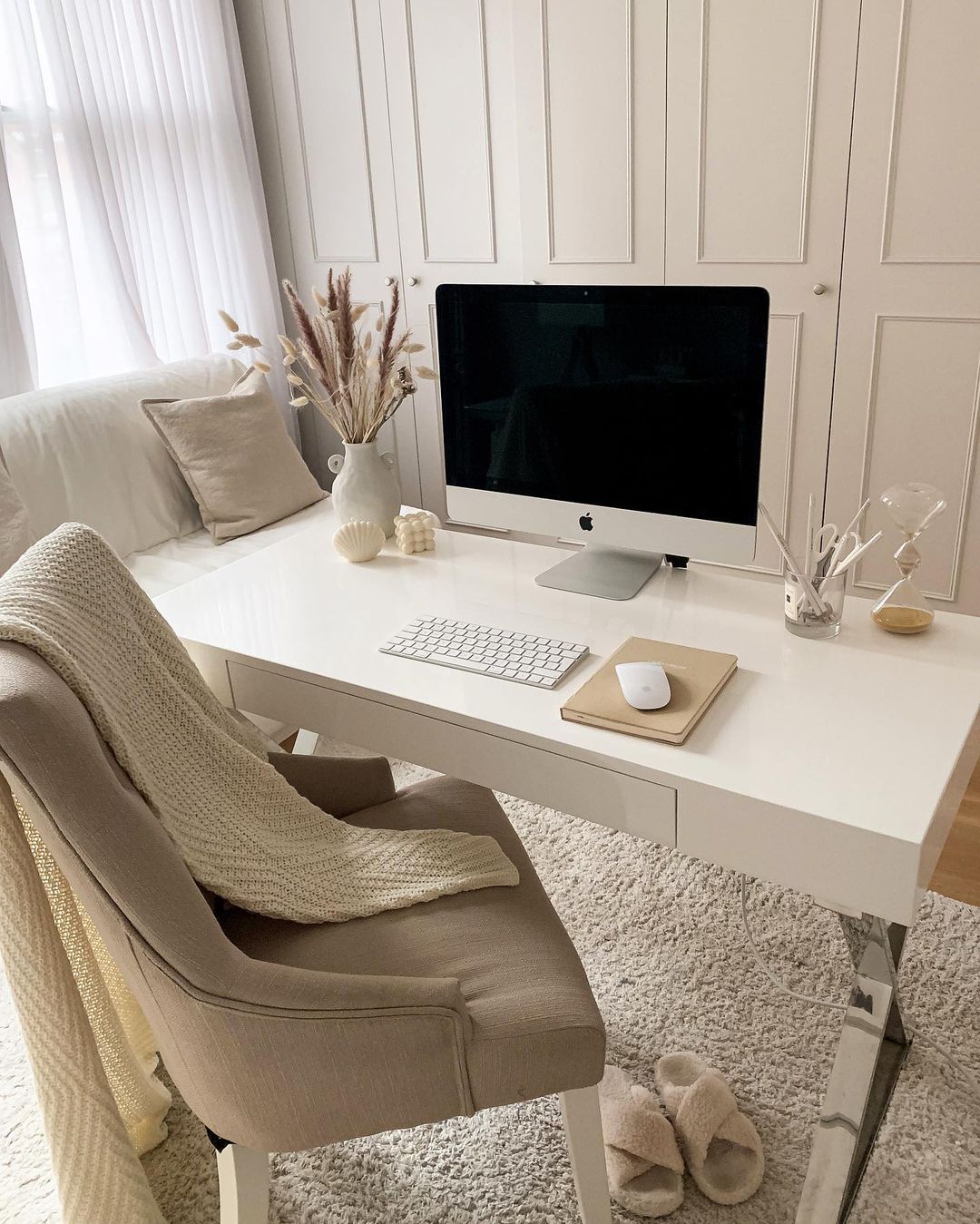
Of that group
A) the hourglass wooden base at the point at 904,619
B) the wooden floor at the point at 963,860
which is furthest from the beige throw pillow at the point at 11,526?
the wooden floor at the point at 963,860

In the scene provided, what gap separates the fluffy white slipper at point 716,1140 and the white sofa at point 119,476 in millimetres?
1671

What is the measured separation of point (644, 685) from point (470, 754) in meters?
0.25

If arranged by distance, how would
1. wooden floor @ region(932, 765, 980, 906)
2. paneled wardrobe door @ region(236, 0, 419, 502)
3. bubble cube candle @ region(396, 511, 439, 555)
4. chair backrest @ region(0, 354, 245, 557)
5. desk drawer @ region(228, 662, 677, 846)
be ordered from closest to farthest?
1. desk drawer @ region(228, 662, 677, 846)
2. bubble cube candle @ region(396, 511, 439, 555)
3. wooden floor @ region(932, 765, 980, 906)
4. chair backrest @ region(0, 354, 245, 557)
5. paneled wardrobe door @ region(236, 0, 419, 502)

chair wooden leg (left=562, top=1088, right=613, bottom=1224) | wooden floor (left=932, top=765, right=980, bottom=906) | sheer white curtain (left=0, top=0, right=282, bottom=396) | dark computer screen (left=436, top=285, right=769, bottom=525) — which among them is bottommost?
wooden floor (left=932, top=765, right=980, bottom=906)

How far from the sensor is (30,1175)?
4.88 feet

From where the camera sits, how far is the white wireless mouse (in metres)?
1.23

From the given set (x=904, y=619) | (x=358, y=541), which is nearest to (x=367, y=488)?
(x=358, y=541)

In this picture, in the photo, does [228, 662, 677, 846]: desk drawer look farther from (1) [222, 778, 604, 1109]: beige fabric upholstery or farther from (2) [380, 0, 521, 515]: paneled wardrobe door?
(2) [380, 0, 521, 515]: paneled wardrobe door

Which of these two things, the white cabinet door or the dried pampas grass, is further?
the white cabinet door

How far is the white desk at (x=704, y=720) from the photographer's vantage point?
3.51 feet

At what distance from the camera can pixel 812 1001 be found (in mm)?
1694

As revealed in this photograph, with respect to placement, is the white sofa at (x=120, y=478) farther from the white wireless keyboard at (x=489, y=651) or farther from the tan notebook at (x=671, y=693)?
the tan notebook at (x=671, y=693)

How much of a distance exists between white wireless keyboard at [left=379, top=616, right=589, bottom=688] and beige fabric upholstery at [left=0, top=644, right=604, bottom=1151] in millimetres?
342

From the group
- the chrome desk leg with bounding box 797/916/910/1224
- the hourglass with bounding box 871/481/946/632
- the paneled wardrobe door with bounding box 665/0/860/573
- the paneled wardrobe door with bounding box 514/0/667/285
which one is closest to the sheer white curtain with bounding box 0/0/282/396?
the paneled wardrobe door with bounding box 514/0/667/285
